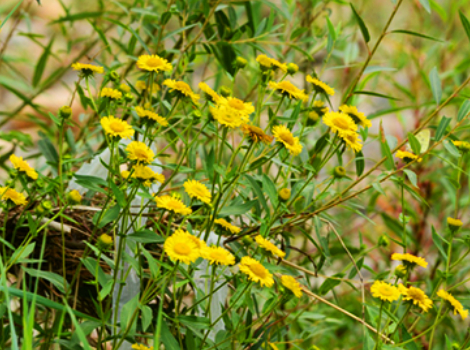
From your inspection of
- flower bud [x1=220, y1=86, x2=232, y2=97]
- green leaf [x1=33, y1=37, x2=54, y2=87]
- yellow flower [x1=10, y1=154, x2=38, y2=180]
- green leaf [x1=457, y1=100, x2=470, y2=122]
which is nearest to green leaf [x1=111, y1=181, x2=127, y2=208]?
yellow flower [x1=10, y1=154, x2=38, y2=180]

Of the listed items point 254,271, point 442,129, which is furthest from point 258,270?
point 442,129

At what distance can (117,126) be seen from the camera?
494mm

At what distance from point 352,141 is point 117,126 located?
0.25 metres

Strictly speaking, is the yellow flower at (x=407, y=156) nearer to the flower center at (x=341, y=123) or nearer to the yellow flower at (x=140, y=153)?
the flower center at (x=341, y=123)

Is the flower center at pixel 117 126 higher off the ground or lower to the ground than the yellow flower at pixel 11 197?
higher

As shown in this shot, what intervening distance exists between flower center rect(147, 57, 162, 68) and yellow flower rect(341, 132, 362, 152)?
219 mm

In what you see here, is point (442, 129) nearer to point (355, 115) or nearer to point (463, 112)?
point (463, 112)

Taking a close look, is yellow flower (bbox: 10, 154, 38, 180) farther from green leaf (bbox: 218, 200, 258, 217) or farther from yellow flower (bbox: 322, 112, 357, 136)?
yellow flower (bbox: 322, 112, 357, 136)

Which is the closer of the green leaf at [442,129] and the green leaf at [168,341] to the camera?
the green leaf at [168,341]

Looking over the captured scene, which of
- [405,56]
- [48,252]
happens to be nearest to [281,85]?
[48,252]

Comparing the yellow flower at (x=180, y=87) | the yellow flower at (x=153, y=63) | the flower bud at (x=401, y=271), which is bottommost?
the flower bud at (x=401, y=271)

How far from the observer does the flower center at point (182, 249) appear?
43 cm

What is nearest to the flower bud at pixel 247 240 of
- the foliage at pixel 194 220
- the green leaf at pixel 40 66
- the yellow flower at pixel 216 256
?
the foliage at pixel 194 220

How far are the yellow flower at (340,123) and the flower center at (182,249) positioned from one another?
0.20 metres
